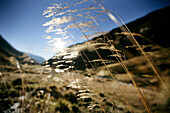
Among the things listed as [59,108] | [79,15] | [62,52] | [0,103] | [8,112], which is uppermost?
[79,15]

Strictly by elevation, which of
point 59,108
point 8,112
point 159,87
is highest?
point 8,112

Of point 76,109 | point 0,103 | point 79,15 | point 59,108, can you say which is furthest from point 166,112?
point 0,103

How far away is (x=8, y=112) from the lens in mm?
1341

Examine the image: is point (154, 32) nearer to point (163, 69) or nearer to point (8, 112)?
point (163, 69)

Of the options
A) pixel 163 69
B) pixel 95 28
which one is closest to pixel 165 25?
pixel 163 69

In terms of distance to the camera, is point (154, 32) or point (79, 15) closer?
point (79, 15)

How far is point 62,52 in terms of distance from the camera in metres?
1.08

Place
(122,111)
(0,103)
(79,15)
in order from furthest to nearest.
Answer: (122,111)
(0,103)
(79,15)

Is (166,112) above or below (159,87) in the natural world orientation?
above

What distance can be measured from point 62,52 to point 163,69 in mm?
6339

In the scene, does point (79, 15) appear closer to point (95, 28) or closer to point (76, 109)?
point (95, 28)

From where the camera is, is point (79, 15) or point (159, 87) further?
point (159, 87)

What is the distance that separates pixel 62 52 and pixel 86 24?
55cm

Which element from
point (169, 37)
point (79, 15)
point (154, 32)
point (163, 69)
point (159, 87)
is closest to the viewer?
point (79, 15)
